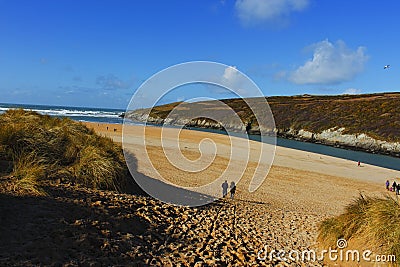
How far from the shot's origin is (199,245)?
20.4 ft

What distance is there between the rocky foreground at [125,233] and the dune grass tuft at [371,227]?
80cm

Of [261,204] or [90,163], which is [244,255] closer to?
[90,163]

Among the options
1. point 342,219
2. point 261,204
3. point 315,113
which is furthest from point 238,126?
point 342,219

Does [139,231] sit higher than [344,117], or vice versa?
[344,117]

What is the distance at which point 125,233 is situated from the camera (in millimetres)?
5672

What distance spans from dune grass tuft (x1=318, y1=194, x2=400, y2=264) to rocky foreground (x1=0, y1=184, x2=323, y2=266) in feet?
2.62

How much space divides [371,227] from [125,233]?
4717mm

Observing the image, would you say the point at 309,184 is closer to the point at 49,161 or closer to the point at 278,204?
the point at 278,204

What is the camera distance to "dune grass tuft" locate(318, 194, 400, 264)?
541 cm

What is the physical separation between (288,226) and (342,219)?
2.35 metres

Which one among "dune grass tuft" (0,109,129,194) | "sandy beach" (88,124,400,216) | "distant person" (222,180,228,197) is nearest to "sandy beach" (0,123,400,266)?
"dune grass tuft" (0,109,129,194)

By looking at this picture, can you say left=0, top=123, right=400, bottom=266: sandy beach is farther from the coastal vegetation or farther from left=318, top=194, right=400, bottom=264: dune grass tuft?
the coastal vegetation

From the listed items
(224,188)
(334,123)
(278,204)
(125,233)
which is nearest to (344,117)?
(334,123)

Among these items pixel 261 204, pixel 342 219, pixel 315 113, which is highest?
pixel 315 113
